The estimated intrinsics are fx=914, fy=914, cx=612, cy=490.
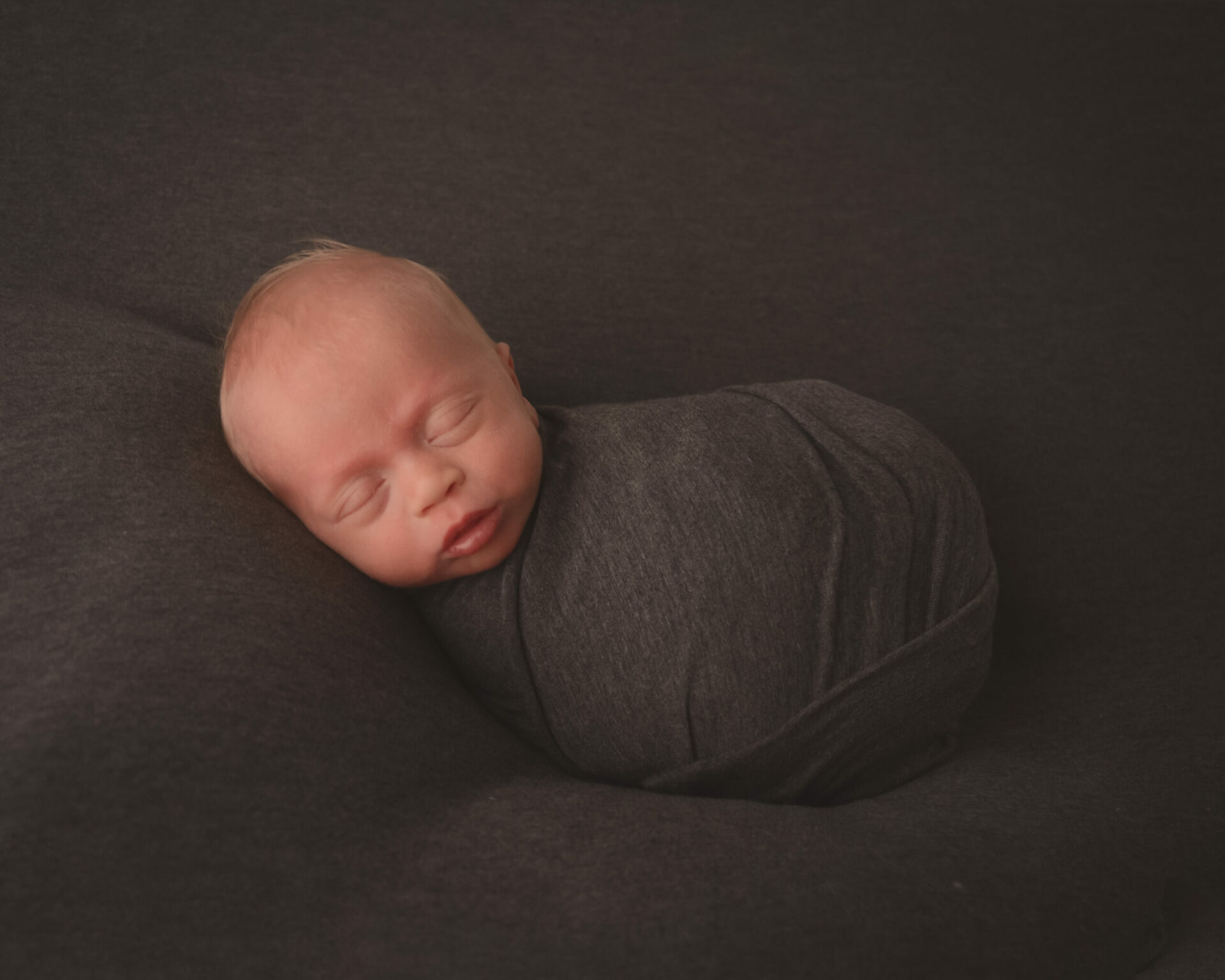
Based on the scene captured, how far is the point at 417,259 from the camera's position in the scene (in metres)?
1.28

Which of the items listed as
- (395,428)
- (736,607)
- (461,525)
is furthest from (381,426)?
(736,607)

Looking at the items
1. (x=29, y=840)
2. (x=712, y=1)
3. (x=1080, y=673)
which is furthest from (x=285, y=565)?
(x=712, y=1)

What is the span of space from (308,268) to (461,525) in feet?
1.10

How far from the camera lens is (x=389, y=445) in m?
0.85

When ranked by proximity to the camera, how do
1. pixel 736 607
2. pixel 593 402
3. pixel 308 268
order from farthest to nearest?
pixel 593 402, pixel 308 268, pixel 736 607

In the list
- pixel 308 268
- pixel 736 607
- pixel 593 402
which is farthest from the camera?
pixel 593 402

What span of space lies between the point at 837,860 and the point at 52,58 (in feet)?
4.84

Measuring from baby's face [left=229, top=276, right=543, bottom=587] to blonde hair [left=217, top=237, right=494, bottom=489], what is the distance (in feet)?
0.07

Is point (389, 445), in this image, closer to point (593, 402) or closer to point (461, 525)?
point (461, 525)

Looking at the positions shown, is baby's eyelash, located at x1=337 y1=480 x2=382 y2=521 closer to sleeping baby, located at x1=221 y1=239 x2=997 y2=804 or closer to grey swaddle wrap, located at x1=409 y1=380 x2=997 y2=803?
sleeping baby, located at x1=221 y1=239 x2=997 y2=804

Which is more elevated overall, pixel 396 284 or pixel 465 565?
pixel 396 284

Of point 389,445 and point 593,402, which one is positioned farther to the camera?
point 593,402

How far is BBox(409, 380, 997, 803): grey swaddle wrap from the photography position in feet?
2.77

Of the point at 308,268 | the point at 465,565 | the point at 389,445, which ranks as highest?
the point at 308,268
